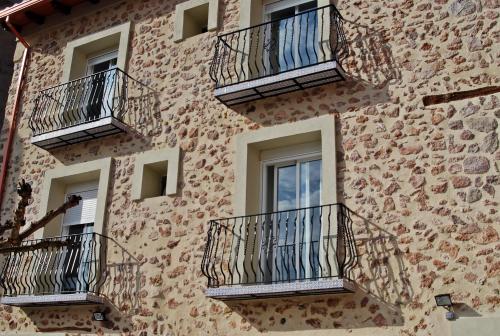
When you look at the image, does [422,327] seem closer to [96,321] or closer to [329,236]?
[329,236]

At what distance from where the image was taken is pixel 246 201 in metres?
9.26

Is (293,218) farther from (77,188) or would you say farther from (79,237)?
(77,188)

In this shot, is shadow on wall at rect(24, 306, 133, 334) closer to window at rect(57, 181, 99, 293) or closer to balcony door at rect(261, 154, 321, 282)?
window at rect(57, 181, 99, 293)

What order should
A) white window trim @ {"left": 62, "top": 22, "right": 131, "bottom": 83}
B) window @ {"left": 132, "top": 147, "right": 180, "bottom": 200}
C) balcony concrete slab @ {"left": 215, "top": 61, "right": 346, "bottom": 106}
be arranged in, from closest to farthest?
balcony concrete slab @ {"left": 215, "top": 61, "right": 346, "bottom": 106} → window @ {"left": 132, "top": 147, "right": 180, "bottom": 200} → white window trim @ {"left": 62, "top": 22, "right": 131, "bottom": 83}

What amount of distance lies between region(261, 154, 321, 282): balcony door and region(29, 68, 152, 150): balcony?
9.73ft

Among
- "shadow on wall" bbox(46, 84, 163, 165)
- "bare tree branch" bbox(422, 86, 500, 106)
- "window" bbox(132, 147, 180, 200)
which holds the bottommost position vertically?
"window" bbox(132, 147, 180, 200)

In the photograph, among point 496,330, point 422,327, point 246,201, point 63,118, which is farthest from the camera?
point 63,118

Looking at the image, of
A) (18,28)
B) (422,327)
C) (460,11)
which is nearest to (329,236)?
(422,327)

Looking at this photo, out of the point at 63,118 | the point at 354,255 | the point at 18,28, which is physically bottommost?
the point at 354,255

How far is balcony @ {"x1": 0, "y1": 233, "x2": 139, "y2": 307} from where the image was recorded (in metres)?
9.86

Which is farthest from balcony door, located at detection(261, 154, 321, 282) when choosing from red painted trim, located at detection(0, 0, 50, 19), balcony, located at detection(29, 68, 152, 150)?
red painted trim, located at detection(0, 0, 50, 19)

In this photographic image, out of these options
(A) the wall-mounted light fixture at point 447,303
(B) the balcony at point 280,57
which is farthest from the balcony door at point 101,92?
(A) the wall-mounted light fixture at point 447,303

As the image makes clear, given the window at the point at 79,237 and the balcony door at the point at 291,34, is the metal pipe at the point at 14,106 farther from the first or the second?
the balcony door at the point at 291,34

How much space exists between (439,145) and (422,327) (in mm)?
2284
